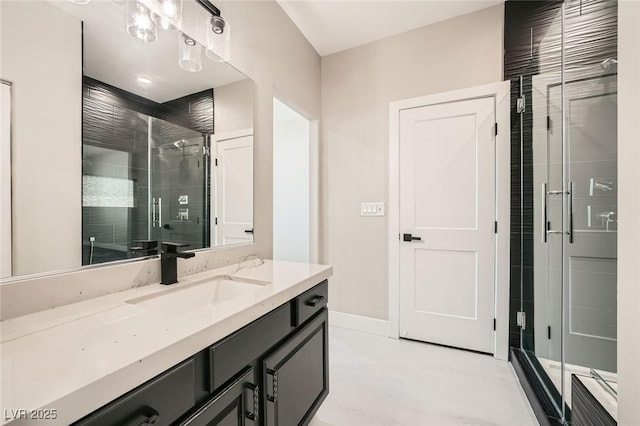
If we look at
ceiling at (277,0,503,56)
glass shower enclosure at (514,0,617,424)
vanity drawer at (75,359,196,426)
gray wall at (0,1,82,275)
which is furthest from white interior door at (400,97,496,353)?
gray wall at (0,1,82,275)

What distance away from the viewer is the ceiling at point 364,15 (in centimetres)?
212

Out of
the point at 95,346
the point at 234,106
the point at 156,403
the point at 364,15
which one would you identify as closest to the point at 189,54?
the point at 234,106

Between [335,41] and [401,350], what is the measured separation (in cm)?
285

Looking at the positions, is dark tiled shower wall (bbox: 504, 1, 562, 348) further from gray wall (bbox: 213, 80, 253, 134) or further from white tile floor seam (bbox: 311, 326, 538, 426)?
gray wall (bbox: 213, 80, 253, 134)

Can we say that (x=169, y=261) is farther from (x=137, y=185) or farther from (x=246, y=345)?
(x=246, y=345)

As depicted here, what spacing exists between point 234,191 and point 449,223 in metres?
1.77

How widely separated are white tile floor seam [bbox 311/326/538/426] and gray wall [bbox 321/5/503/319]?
0.46 meters

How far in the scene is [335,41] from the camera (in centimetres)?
258

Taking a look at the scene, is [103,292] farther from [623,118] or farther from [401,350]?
[401,350]

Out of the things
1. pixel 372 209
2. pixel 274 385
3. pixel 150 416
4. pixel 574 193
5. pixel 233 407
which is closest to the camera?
pixel 150 416

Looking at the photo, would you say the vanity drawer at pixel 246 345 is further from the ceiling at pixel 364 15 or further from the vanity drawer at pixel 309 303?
the ceiling at pixel 364 15

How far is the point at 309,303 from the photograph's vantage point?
4.10 ft

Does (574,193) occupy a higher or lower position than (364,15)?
lower

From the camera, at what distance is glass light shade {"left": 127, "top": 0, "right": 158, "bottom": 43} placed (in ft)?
3.61
